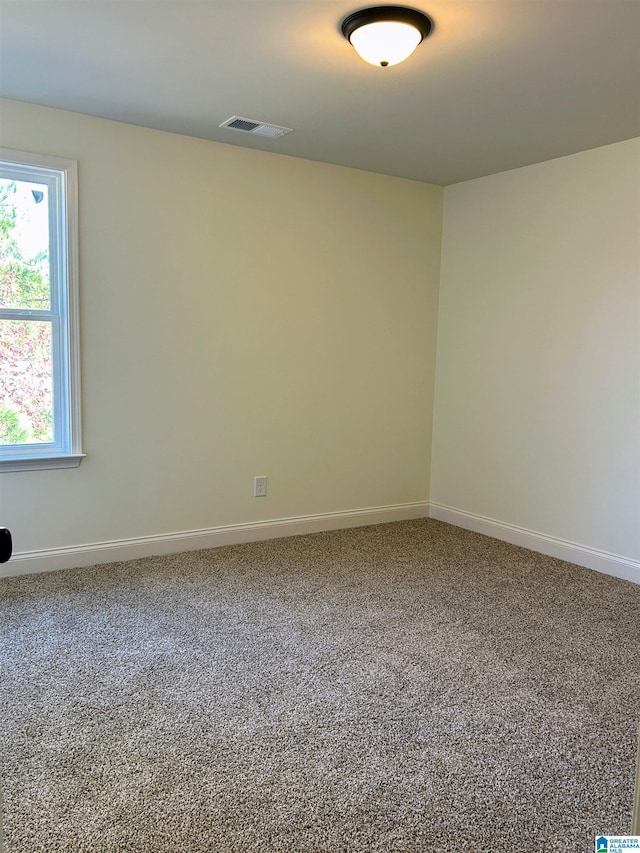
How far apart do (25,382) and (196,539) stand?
4.42ft

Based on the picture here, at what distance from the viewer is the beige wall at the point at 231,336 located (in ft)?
11.6

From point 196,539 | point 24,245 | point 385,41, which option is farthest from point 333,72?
point 196,539

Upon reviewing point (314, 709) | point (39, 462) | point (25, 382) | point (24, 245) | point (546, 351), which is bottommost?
point (314, 709)

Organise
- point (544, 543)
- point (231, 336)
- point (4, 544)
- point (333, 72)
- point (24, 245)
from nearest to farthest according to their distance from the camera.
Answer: point (4, 544), point (333, 72), point (24, 245), point (231, 336), point (544, 543)

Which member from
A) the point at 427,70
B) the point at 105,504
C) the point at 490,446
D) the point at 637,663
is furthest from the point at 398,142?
the point at 637,663

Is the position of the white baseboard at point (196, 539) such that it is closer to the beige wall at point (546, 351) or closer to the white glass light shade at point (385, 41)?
the beige wall at point (546, 351)

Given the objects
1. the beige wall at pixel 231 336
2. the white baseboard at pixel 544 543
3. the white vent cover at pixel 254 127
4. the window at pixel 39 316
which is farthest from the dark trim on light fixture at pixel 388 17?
the white baseboard at pixel 544 543

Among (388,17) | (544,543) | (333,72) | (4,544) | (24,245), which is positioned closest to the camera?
(4,544)

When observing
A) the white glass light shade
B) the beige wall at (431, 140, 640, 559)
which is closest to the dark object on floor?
the white glass light shade

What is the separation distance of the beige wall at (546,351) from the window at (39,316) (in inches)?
103

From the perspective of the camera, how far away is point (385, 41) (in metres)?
2.31

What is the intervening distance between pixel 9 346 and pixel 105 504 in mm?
1001

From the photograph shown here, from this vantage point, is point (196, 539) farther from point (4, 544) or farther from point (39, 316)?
point (4, 544)

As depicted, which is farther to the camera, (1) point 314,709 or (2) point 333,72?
(2) point 333,72
